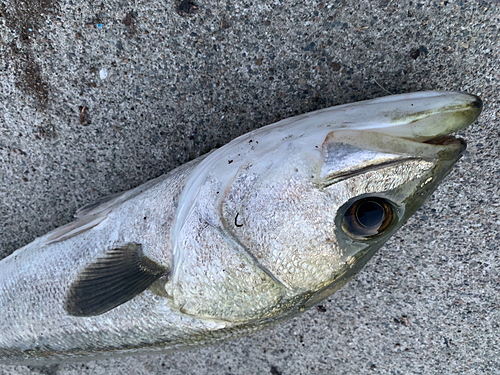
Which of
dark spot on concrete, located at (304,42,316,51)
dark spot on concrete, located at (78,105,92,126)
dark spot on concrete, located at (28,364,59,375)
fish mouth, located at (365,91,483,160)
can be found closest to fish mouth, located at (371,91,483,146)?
fish mouth, located at (365,91,483,160)

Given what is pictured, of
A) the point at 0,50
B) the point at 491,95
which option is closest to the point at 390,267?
the point at 491,95

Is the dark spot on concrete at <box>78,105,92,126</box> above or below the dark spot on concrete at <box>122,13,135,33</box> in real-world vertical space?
below

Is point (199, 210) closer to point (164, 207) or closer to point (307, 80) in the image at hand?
point (164, 207)

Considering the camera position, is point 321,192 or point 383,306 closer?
point 321,192

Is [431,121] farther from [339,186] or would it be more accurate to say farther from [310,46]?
[310,46]

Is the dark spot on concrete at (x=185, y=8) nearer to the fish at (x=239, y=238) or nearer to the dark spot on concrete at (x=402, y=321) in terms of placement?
the fish at (x=239, y=238)

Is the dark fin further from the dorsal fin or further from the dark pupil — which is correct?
the dark pupil

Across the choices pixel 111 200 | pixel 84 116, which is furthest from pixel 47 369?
pixel 84 116
